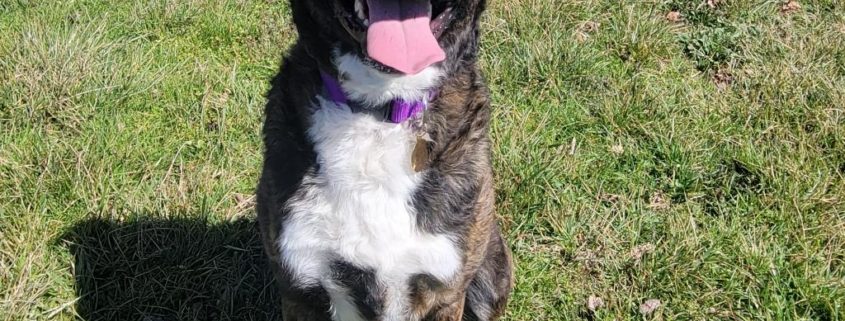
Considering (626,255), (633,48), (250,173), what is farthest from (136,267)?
(633,48)

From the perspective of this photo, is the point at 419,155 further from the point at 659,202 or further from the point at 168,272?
the point at 659,202

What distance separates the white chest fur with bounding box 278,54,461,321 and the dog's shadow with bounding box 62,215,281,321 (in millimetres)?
1150

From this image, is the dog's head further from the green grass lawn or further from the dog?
the green grass lawn

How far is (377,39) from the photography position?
2.62 metres

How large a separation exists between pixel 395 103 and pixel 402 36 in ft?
0.94

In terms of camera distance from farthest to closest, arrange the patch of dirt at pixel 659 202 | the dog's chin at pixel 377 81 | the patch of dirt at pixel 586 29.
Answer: the patch of dirt at pixel 586 29 → the patch of dirt at pixel 659 202 → the dog's chin at pixel 377 81

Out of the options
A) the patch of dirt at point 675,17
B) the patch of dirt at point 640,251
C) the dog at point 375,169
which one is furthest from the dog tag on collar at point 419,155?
the patch of dirt at point 675,17

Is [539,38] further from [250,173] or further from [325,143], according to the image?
[325,143]

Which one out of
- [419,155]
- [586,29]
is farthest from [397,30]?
[586,29]

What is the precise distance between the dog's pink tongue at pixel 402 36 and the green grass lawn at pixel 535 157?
6.00 ft

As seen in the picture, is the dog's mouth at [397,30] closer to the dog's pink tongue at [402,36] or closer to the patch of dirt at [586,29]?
the dog's pink tongue at [402,36]

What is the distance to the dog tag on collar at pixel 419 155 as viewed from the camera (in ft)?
9.67

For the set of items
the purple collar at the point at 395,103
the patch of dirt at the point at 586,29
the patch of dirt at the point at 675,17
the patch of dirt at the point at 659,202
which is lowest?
the patch of dirt at the point at 659,202

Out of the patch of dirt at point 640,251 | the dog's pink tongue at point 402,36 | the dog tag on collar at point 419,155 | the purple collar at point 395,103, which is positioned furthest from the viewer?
the patch of dirt at point 640,251
